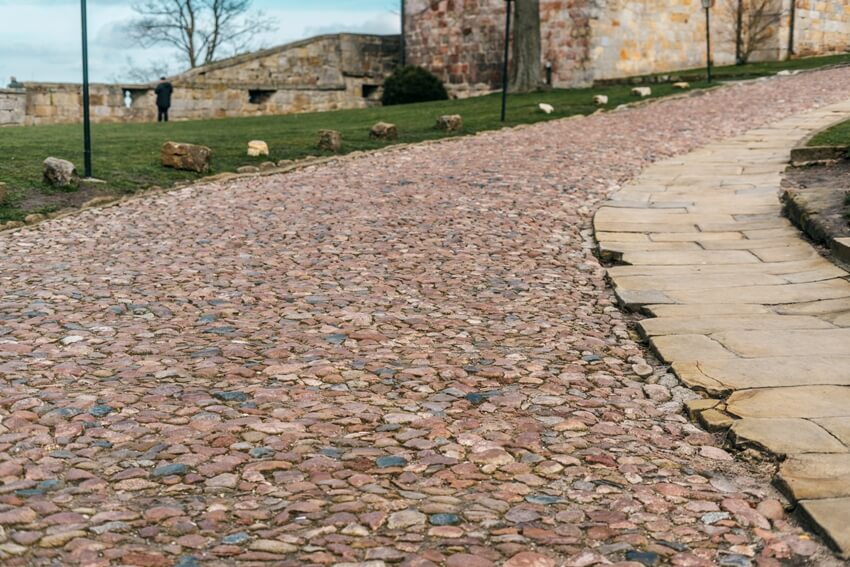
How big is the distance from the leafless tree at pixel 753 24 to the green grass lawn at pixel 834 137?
17627 millimetres

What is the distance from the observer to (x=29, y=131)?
18625mm

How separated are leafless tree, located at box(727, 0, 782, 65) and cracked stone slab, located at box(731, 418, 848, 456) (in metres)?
28.5

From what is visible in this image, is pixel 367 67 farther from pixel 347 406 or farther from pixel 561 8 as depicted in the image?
pixel 347 406

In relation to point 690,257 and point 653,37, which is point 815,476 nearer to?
point 690,257

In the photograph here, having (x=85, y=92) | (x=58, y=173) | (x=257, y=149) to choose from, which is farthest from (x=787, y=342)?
(x=257, y=149)

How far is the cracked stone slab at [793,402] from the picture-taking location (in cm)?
442

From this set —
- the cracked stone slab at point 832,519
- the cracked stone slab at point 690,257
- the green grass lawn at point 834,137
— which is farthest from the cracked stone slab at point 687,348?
the green grass lawn at point 834,137

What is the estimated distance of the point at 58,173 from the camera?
11148 millimetres

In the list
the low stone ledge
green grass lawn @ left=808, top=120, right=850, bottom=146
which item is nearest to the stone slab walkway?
the low stone ledge

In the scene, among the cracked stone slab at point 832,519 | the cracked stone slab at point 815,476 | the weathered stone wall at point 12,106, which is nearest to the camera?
the cracked stone slab at point 832,519

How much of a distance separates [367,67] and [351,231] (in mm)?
24382

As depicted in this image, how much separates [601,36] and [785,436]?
81.8 feet

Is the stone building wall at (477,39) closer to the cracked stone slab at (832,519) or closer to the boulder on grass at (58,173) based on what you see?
the boulder on grass at (58,173)

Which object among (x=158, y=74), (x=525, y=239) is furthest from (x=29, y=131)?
(x=158, y=74)
